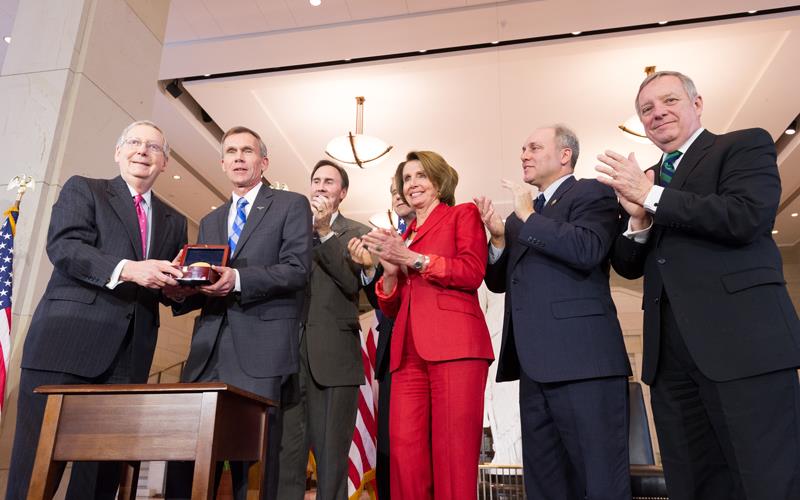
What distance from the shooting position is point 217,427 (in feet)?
5.15

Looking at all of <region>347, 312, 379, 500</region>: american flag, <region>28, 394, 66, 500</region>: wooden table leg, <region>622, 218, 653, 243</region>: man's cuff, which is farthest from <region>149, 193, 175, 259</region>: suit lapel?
<region>347, 312, 379, 500</region>: american flag

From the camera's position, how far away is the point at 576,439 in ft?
6.15

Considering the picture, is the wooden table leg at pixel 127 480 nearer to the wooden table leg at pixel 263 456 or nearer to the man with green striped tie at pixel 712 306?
the wooden table leg at pixel 263 456

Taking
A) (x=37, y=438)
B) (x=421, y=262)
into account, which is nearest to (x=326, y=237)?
(x=421, y=262)

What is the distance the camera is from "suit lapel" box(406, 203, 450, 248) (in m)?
2.38

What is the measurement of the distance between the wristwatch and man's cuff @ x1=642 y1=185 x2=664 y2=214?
74cm

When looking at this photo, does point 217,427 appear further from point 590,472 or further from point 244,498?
point 590,472

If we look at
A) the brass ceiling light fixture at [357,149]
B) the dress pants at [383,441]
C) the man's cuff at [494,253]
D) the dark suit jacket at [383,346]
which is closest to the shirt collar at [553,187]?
the man's cuff at [494,253]

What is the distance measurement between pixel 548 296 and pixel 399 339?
→ 55cm

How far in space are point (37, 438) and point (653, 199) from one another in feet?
6.55

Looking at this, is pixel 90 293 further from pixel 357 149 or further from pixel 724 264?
pixel 357 149

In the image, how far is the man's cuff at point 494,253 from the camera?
7.66 ft

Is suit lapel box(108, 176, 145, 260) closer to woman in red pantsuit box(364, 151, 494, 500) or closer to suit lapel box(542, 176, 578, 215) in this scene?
woman in red pantsuit box(364, 151, 494, 500)

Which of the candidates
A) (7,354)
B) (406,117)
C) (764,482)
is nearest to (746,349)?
(764,482)
